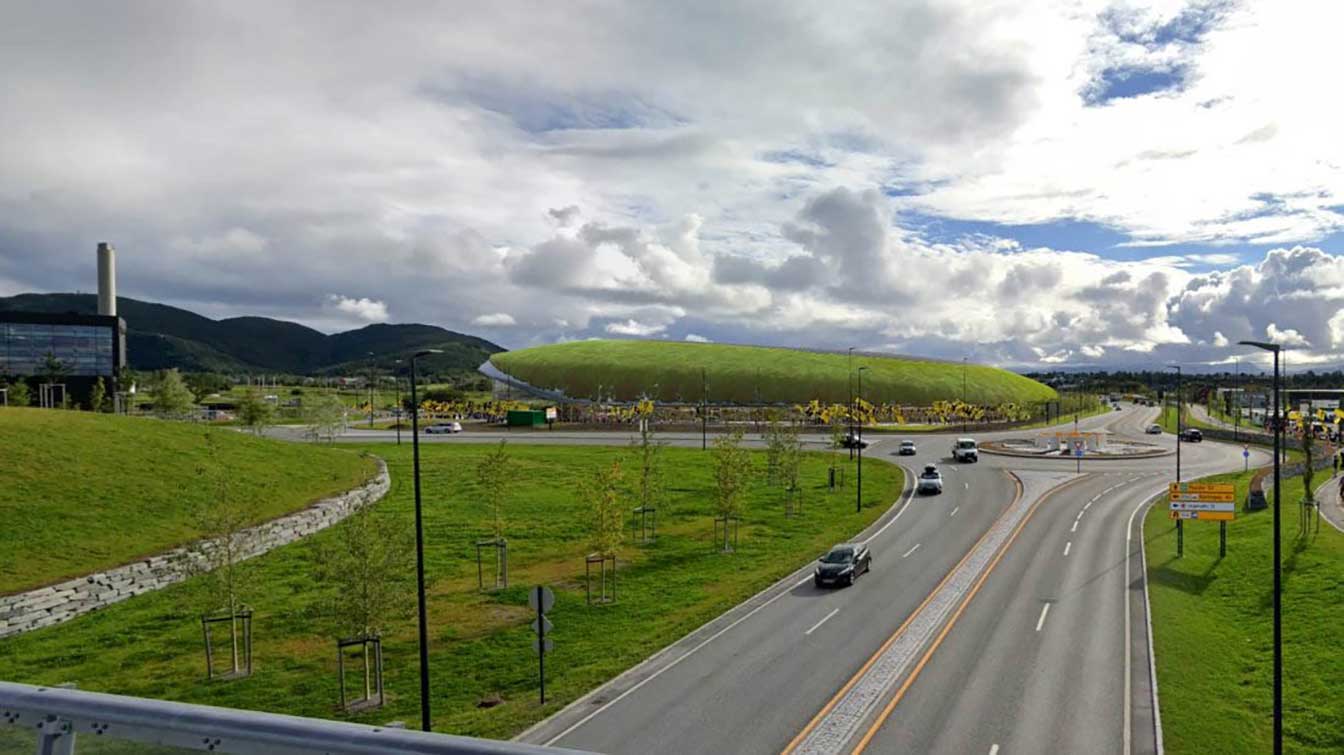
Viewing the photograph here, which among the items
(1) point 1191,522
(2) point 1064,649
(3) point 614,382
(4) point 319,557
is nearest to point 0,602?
(4) point 319,557

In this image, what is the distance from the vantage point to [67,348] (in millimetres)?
121188

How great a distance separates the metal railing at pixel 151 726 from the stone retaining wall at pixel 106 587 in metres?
25.6

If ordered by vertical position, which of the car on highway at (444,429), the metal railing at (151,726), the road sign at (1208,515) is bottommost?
the road sign at (1208,515)

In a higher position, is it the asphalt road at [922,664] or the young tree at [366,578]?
the young tree at [366,578]

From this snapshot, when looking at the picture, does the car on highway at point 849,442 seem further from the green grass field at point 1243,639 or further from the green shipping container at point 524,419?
the green shipping container at point 524,419

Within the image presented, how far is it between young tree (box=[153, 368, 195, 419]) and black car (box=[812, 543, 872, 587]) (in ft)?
280

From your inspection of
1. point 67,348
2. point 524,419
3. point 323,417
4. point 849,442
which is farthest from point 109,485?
point 67,348

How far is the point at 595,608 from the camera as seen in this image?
109 feet

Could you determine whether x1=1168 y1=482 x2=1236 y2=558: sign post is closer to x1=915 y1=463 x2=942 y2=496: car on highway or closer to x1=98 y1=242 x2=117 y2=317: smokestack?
x1=915 y1=463 x2=942 y2=496: car on highway

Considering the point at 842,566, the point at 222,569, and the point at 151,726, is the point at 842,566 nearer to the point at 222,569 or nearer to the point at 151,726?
the point at 222,569

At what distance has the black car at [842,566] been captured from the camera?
35.3 meters

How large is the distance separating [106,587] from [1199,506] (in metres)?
52.3

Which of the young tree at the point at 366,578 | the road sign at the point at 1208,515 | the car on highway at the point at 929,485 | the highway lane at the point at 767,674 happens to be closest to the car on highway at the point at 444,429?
the car on highway at the point at 929,485

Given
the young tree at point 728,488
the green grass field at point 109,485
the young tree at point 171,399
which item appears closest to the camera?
the green grass field at point 109,485
